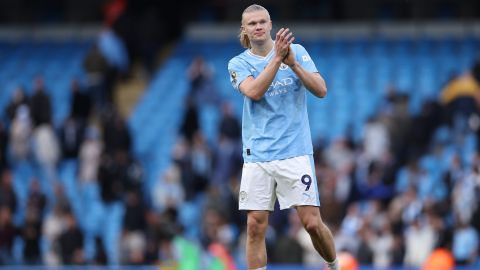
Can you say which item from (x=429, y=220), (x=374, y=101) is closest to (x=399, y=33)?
(x=374, y=101)

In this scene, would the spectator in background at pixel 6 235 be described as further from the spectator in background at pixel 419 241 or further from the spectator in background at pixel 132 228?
the spectator in background at pixel 419 241

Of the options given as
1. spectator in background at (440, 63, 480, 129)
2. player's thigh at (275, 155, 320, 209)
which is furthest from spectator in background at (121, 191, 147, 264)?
player's thigh at (275, 155, 320, 209)

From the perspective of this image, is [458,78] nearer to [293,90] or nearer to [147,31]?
[147,31]

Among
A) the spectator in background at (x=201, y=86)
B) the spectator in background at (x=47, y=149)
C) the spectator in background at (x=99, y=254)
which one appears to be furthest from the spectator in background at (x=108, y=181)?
the spectator in background at (x=201, y=86)

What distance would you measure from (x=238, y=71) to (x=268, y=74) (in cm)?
44

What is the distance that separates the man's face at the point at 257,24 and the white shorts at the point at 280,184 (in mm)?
1009

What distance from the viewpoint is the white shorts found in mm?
10586

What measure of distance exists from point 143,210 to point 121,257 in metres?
0.85

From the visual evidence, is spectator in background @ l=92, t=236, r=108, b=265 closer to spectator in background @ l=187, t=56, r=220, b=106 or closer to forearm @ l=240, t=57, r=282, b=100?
spectator in background @ l=187, t=56, r=220, b=106

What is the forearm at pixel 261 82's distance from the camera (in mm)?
10180

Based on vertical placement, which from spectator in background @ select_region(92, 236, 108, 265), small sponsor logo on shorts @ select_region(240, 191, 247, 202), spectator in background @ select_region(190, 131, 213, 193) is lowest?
spectator in background @ select_region(92, 236, 108, 265)

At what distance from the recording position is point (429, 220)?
61.2ft

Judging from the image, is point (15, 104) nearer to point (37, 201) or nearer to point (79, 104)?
point (79, 104)

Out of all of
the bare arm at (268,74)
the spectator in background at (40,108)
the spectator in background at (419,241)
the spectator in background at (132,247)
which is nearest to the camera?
the bare arm at (268,74)
